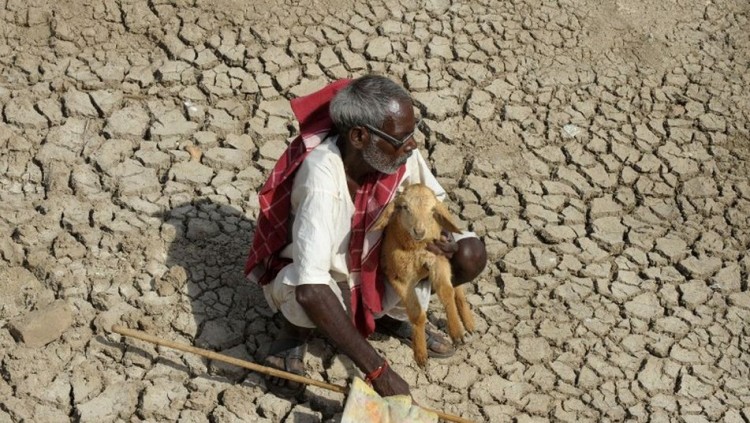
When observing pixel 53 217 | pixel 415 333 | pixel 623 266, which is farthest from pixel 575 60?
pixel 53 217

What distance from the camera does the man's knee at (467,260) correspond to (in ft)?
14.4

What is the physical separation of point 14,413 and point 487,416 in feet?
6.09

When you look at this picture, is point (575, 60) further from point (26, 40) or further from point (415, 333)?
point (26, 40)

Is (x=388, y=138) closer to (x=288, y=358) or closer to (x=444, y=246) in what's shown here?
(x=444, y=246)

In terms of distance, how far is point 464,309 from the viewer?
471 centimetres

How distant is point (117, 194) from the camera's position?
5375 mm

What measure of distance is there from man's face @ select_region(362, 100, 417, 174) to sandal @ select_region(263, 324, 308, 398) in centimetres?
84

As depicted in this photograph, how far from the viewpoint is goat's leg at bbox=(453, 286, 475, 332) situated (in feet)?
15.3

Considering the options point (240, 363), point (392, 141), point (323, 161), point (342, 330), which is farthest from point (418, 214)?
point (240, 363)

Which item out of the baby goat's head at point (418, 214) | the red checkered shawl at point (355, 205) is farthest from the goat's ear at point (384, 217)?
the red checkered shawl at point (355, 205)

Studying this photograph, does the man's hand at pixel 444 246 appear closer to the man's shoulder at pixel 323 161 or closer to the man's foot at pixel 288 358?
the man's shoulder at pixel 323 161

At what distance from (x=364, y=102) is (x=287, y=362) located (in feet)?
3.67

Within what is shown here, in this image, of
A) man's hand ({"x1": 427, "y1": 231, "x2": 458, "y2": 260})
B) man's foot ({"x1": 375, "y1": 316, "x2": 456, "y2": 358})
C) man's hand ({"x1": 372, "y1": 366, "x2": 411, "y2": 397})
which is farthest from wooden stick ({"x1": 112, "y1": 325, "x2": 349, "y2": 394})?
man's hand ({"x1": 427, "y1": 231, "x2": 458, "y2": 260})

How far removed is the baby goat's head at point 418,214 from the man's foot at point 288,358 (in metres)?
0.65
